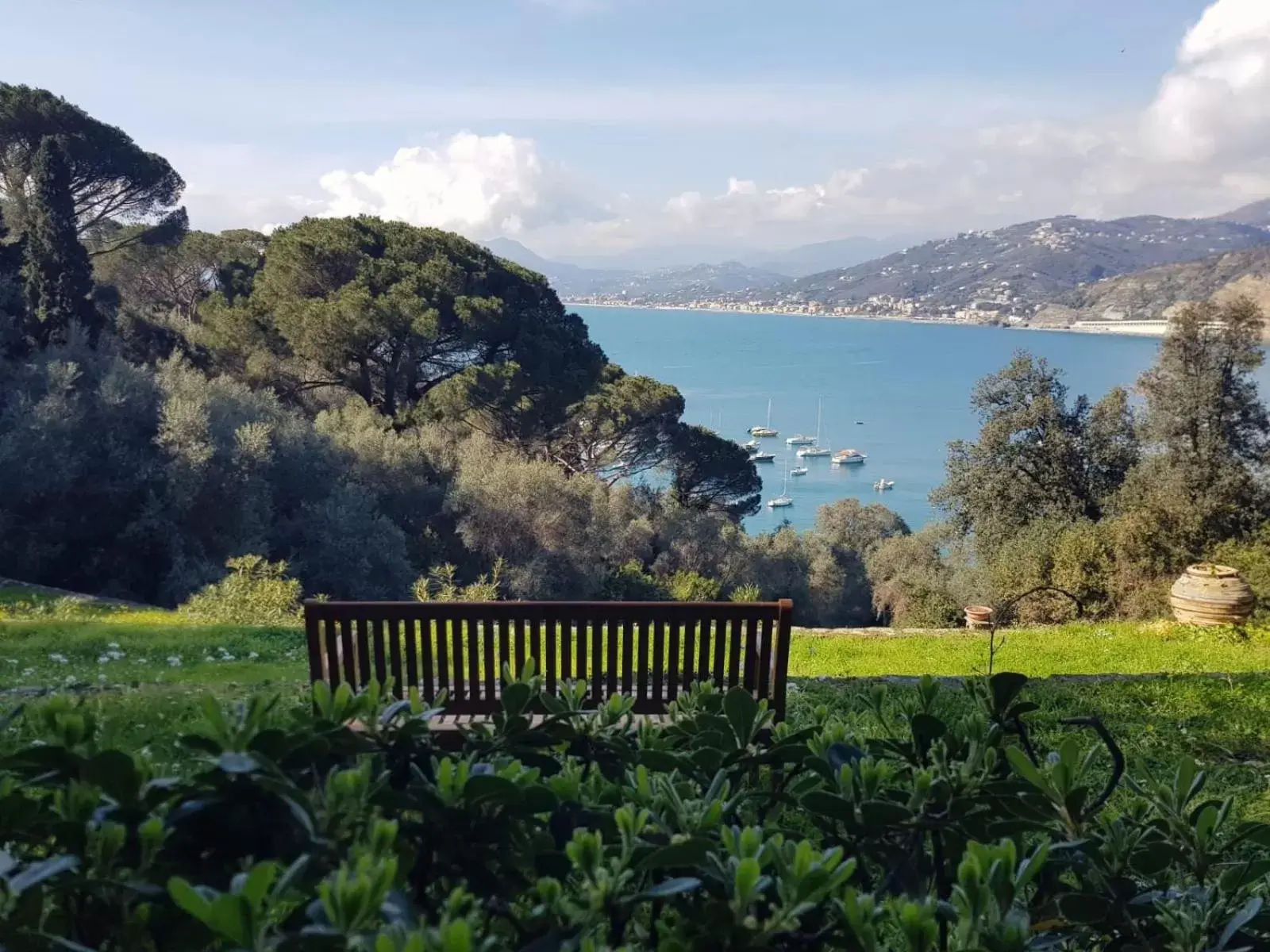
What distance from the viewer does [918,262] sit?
387ft

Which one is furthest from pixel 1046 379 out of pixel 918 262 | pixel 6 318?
pixel 918 262

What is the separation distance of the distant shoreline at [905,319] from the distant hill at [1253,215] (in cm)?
5284

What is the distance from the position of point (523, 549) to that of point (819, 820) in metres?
19.5

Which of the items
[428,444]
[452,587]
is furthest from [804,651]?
[428,444]

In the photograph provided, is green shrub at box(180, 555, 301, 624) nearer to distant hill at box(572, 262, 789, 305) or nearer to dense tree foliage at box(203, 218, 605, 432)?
dense tree foliage at box(203, 218, 605, 432)

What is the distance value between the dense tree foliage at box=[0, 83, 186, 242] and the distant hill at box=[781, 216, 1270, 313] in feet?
248

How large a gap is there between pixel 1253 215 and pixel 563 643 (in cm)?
16655

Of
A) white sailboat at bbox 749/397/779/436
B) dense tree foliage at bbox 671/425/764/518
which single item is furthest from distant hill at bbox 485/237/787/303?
dense tree foliage at bbox 671/425/764/518

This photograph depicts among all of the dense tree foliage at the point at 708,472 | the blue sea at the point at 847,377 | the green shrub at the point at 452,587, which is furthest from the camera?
the blue sea at the point at 847,377

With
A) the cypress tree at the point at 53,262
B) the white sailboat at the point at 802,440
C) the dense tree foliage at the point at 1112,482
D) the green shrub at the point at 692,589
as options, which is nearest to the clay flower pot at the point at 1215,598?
the dense tree foliage at the point at 1112,482

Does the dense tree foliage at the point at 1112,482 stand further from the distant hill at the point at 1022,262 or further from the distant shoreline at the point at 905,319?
the distant hill at the point at 1022,262

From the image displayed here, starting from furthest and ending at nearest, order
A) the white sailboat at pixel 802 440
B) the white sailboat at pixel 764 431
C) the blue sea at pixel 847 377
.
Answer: the white sailboat at pixel 802 440
the white sailboat at pixel 764 431
the blue sea at pixel 847 377

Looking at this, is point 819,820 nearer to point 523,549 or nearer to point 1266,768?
point 1266,768

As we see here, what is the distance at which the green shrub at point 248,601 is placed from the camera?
1033 centimetres
